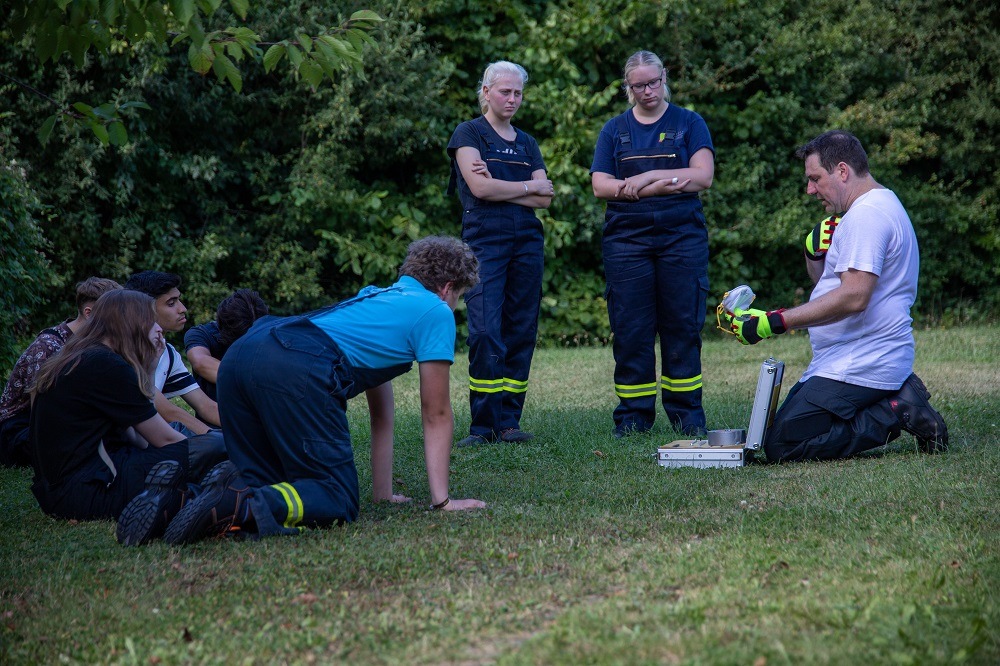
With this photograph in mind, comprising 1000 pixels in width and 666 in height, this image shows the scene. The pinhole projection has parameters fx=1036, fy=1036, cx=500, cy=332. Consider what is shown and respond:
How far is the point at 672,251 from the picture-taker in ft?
21.6

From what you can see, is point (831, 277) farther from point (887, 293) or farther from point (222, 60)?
point (222, 60)

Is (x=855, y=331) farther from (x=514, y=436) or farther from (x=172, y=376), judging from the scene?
(x=172, y=376)

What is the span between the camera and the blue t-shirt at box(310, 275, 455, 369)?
4387 millimetres

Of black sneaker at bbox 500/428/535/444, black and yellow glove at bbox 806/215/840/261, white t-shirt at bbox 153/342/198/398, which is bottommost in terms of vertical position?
black sneaker at bbox 500/428/535/444

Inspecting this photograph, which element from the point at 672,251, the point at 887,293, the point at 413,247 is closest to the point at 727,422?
the point at 672,251

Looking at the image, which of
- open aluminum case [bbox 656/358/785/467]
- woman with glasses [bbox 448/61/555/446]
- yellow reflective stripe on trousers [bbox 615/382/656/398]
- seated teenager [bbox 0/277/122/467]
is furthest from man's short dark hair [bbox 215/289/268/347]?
open aluminum case [bbox 656/358/785/467]

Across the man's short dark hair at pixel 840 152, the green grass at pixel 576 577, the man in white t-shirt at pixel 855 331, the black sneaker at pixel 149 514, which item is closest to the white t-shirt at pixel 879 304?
the man in white t-shirt at pixel 855 331

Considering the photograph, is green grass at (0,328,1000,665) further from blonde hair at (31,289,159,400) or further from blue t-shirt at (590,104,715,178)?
blue t-shirt at (590,104,715,178)

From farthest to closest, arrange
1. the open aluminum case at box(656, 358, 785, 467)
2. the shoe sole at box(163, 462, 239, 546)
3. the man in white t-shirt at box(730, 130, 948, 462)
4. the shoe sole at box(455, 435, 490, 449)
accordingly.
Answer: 1. the shoe sole at box(455, 435, 490, 449)
2. the open aluminum case at box(656, 358, 785, 467)
3. the man in white t-shirt at box(730, 130, 948, 462)
4. the shoe sole at box(163, 462, 239, 546)

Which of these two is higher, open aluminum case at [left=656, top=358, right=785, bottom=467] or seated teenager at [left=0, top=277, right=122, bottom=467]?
seated teenager at [left=0, top=277, right=122, bottom=467]

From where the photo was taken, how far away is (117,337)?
4.61 meters

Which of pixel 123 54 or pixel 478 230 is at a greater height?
pixel 123 54

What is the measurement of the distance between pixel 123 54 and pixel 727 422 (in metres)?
8.23

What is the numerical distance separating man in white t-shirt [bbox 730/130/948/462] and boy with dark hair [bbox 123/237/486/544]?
190 centimetres
